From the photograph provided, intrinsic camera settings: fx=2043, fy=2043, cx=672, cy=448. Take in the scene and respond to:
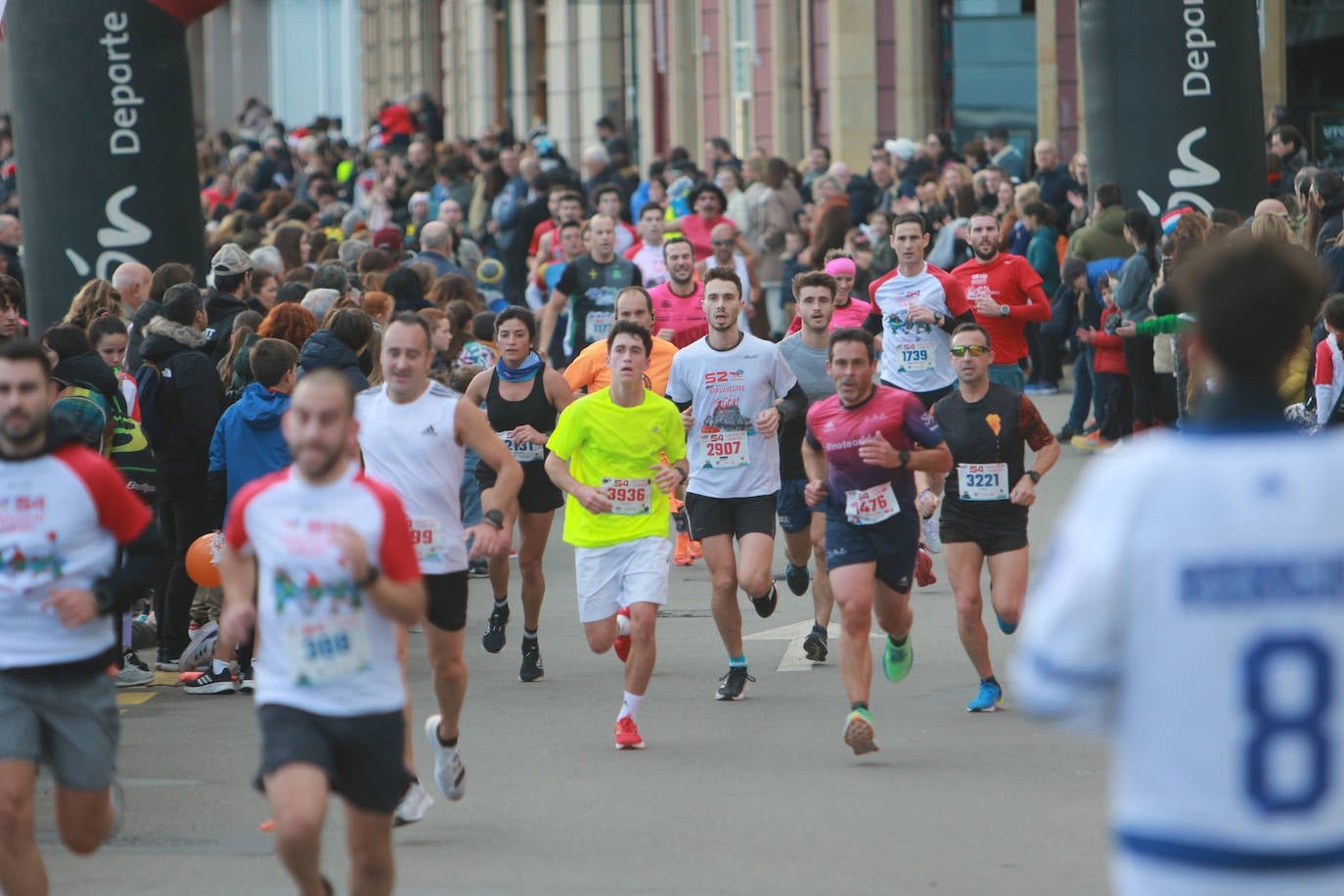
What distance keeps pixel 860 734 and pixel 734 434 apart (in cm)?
219

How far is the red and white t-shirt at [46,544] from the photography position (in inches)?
222

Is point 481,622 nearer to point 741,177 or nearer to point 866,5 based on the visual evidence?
point 741,177

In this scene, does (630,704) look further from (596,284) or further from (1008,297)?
(596,284)

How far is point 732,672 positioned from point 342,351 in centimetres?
239

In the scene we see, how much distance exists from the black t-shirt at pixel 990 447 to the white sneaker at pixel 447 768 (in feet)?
8.90

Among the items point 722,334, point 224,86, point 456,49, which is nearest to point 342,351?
point 722,334

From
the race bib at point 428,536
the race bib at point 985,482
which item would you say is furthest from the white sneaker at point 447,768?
the race bib at point 985,482

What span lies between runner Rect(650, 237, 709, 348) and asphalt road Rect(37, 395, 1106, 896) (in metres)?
3.21

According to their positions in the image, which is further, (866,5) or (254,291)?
(866,5)

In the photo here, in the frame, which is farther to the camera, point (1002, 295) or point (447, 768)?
point (1002, 295)

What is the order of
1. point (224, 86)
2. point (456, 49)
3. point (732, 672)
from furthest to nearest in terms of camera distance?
point (224, 86) < point (456, 49) < point (732, 672)

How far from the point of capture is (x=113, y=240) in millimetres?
13320

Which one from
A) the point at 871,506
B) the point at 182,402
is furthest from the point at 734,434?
the point at 182,402

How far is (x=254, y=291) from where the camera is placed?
1241 cm
